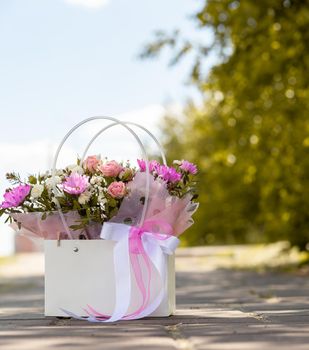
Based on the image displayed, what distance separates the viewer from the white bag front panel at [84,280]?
5387 mm

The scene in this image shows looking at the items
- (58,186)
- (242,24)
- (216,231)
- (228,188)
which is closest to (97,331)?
(58,186)

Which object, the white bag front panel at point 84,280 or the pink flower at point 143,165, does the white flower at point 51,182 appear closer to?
the white bag front panel at point 84,280

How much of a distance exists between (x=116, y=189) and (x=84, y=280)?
24.0 inches

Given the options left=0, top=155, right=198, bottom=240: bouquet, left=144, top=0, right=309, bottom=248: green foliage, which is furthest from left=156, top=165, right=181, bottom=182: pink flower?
left=144, top=0, right=309, bottom=248: green foliage

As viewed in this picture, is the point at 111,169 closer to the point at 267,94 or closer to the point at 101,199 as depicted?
the point at 101,199

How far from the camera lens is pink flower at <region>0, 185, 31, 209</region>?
5.54 meters

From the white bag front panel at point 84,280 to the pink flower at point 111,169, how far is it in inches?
16.8

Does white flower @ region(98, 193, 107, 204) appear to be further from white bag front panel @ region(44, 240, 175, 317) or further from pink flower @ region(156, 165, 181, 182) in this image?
pink flower @ region(156, 165, 181, 182)

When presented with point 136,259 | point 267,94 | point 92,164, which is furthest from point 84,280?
point 267,94

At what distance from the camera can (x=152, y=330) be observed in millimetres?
4590

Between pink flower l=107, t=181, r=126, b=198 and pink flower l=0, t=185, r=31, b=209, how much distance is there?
0.56 meters

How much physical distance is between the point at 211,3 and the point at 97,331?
967cm

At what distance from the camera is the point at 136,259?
17.7 ft

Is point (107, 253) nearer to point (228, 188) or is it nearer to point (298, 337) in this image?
point (298, 337)
